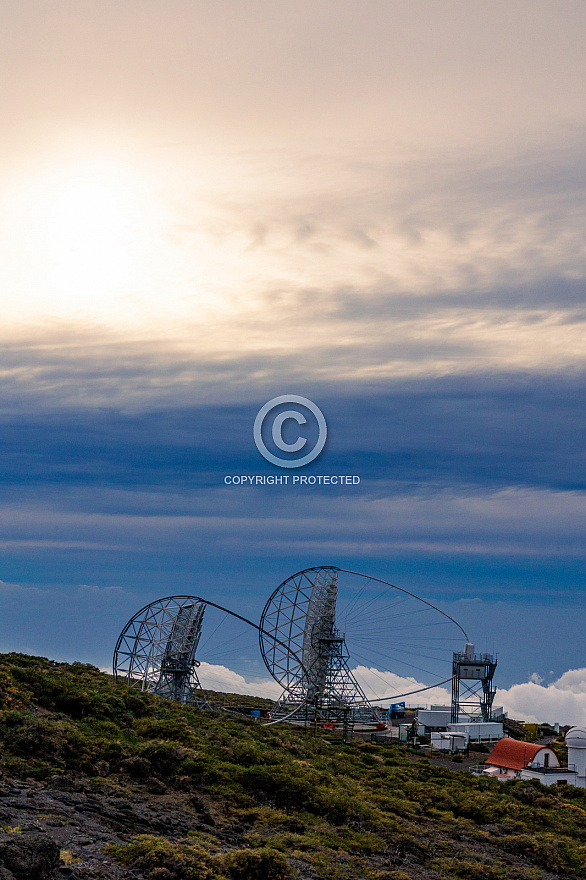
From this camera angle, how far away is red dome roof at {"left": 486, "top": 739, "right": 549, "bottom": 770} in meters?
54.9

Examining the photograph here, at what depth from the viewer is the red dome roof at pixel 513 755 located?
54.9 meters

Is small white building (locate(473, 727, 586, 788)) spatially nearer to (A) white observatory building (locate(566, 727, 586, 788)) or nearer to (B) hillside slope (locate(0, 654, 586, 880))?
(A) white observatory building (locate(566, 727, 586, 788))

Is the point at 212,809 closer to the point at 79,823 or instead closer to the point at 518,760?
the point at 79,823

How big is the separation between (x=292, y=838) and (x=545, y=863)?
1265 cm

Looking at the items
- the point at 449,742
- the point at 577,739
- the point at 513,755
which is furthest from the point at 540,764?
the point at 449,742

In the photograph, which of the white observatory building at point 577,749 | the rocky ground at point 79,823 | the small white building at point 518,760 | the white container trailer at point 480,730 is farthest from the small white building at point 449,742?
the rocky ground at point 79,823

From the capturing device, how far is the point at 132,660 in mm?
55312

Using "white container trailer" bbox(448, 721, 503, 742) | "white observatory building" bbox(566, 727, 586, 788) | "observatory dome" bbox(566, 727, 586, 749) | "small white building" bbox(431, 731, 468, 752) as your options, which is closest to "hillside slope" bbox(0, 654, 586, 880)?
"white observatory building" bbox(566, 727, 586, 788)

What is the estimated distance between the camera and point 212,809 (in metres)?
26.4

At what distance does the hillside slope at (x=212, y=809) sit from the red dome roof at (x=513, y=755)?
10.7 metres

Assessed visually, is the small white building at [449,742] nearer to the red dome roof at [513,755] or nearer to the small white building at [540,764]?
the small white building at [540,764]

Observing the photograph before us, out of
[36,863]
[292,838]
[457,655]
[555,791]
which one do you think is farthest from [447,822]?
[457,655]

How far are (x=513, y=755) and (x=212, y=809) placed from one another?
36040mm

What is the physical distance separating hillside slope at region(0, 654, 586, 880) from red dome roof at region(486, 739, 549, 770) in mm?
10715
